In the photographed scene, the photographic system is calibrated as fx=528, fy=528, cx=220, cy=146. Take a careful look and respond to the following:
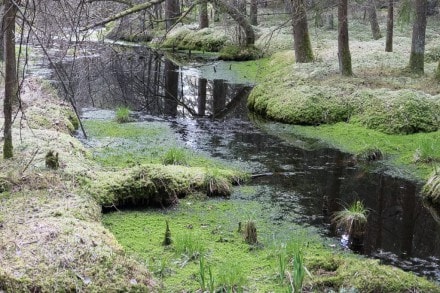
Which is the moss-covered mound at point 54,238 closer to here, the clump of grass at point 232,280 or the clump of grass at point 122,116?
the clump of grass at point 232,280

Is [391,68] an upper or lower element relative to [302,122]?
upper

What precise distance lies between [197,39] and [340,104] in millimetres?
17327

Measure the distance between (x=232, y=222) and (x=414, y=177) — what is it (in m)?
3.89

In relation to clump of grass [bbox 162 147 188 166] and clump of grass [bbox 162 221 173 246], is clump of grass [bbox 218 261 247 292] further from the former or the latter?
clump of grass [bbox 162 147 188 166]

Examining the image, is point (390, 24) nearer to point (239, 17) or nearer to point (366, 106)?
point (366, 106)

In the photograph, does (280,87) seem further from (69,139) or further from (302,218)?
(302,218)

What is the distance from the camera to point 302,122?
13.0 m

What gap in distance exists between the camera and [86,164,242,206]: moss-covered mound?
23.4 ft

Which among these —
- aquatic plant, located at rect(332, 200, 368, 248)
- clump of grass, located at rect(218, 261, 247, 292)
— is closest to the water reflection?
aquatic plant, located at rect(332, 200, 368, 248)

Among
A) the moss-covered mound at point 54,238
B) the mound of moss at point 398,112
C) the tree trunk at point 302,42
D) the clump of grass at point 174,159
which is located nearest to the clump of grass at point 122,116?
the clump of grass at point 174,159

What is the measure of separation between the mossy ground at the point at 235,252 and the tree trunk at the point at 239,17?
45.8ft

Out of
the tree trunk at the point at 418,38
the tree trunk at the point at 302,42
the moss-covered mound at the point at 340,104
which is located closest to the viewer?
the moss-covered mound at the point at 340,104

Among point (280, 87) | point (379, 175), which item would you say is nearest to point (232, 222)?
point (379, 175)

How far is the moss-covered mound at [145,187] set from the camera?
7145 millimetres
